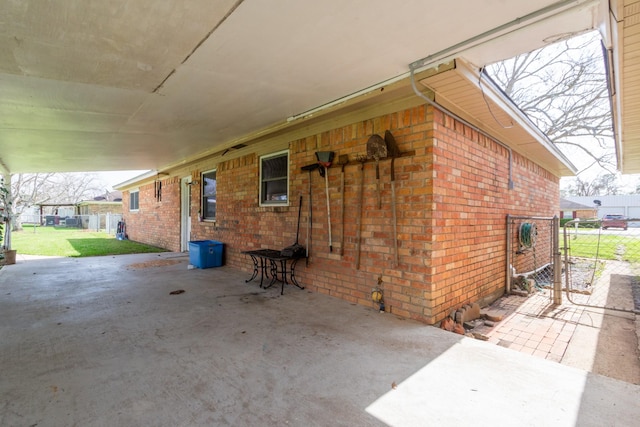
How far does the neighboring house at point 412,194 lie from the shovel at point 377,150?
0.08m

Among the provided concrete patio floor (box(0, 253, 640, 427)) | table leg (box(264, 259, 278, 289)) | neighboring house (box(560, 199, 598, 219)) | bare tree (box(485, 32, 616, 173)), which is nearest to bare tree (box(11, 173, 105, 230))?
table leg (box(264, 259, 278, 289))

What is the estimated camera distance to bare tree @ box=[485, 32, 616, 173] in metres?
10.0

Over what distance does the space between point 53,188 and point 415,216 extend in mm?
39145

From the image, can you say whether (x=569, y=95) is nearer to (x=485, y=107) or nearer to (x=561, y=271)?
(x=561, y=271)

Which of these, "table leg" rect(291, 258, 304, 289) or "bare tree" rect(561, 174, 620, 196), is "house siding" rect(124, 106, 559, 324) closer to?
"table leg" rect(291, 258, 304, 289)

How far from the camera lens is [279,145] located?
17.5ft

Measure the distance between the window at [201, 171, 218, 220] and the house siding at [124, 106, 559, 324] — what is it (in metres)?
2.10

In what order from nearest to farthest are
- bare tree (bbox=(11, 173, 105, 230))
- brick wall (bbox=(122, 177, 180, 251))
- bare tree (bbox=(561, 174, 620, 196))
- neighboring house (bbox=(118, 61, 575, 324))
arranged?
1. neighboring house (bbox=(118, 61, 575, 324))
2. brick wall (bbox=(122, 177, 180, 251))
3. bare tree (bbox=(11, 173, 105, 230))
4. bare tree (bbox=(561, 174, 620, 196))

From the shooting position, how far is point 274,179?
5520 millimetres

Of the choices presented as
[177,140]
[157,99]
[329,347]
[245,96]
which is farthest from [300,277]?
[177,140]

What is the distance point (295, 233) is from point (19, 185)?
98.3 feet

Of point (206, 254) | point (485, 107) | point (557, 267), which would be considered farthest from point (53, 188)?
point (557, 267)

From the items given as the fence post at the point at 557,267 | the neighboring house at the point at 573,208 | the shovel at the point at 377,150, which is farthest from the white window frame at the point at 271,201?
the neighboring house at the point at 573,208

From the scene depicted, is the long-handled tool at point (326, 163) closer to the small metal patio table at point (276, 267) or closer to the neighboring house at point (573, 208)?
the small metal patio table at point (276, 267)
